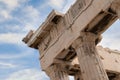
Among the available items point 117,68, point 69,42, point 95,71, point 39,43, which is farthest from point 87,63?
point 117,68

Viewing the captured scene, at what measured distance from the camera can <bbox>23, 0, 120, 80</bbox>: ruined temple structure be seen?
9.76 m

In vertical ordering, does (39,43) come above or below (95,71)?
above

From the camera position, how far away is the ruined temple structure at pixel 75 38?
9758mm

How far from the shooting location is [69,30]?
10.7 metres

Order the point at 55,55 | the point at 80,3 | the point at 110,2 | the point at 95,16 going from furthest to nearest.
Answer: the point at 55,55
the point at 80,3
the point at 95,16
the point at 110,2

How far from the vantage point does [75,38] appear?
1042 cm

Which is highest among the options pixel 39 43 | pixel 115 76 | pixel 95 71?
pixel 39 43

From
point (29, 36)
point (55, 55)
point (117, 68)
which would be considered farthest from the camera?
point (117, 68)

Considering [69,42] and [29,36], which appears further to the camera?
Result: [29,36]

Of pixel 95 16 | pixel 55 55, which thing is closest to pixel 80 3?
pixel 95 16

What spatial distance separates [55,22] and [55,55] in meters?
1.32

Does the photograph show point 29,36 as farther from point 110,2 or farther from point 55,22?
point 110,2

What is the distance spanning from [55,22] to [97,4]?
2538 millimetres

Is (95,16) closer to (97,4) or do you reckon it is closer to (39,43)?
(97,4)
